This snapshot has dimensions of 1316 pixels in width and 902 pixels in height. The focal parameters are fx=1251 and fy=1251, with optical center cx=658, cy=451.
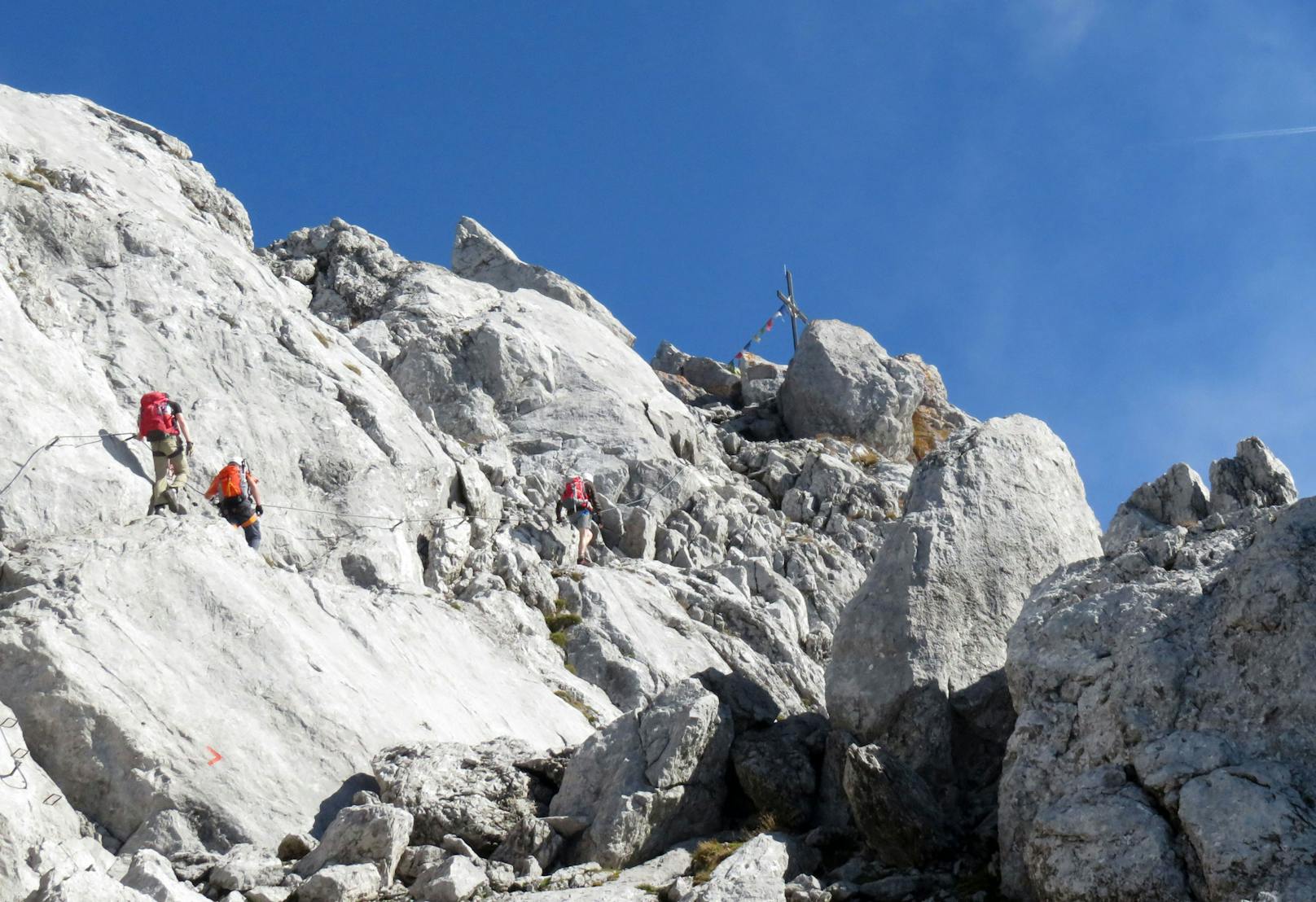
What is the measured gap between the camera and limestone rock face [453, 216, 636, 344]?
5791cm

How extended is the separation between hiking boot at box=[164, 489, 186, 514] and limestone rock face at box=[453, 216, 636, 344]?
3324 centimetres

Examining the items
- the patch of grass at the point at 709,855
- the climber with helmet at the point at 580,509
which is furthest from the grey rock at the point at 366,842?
the climber with helmet at the point at 580,509

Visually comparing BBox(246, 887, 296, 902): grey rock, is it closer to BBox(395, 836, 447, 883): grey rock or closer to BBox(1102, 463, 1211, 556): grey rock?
BBox(395, 836, 447, 883): grey rock

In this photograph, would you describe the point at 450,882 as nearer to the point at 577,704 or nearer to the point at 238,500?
the point at 577,704

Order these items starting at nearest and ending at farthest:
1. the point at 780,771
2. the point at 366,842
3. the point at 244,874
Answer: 1. the point at 244,874
2. the point at 366,842
3. the point at 780,771

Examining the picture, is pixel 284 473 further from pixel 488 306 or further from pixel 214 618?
pixel 488 306

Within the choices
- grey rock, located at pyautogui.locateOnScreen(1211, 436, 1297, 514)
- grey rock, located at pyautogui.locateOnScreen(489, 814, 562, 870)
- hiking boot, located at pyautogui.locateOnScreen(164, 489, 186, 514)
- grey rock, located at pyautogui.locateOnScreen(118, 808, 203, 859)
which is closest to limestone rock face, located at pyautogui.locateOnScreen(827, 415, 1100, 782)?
grey rock, located at pyautogui.locateOnScreen(1211, 436, 1297, 514)

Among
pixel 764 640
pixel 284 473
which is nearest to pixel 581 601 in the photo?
pixel 764 640

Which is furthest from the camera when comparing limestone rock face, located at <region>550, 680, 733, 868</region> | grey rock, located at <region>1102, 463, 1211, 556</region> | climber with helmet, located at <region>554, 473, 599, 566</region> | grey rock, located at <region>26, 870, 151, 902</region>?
climber with helmet, located at <region>554, 473, 599, 566</region>

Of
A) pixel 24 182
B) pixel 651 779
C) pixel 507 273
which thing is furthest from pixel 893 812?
pixel 507 273

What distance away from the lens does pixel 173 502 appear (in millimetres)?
23984

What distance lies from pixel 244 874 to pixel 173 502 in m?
10.8

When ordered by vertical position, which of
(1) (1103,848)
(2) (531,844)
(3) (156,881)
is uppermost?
(1) (1103,848)

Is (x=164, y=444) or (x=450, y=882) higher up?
(x=164, y=444)
